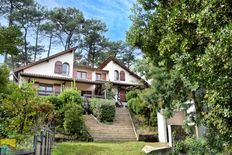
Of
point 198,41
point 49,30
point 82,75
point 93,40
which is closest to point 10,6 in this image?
point 49,30

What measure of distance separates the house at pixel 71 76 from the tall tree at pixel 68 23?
10654 millimetres

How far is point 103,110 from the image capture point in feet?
83.0

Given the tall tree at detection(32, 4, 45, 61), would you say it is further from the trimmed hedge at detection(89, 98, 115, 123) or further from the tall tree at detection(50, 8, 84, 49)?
the trimmed hedge at detection(89, 98, 115, 123)

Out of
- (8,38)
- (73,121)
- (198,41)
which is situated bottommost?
(73,121)

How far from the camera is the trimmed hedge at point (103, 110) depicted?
25059 mm

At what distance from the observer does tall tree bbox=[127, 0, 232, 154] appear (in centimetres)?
618

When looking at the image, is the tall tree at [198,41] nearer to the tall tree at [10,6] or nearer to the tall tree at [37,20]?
the tall tree at [10,6]

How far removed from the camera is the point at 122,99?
36312mm

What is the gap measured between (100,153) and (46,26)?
109ft

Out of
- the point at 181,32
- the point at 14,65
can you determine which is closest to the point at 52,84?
the point at 14,65

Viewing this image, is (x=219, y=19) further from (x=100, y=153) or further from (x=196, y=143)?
(x=100, y=153)

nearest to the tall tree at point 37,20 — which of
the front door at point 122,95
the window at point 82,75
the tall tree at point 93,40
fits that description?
the tall tree at point 93,40

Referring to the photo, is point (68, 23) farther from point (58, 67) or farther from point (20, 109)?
point (20, 109)

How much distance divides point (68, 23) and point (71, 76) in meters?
13.0
